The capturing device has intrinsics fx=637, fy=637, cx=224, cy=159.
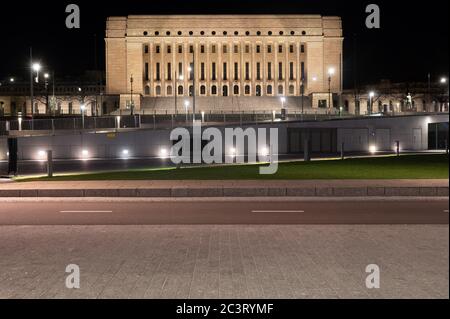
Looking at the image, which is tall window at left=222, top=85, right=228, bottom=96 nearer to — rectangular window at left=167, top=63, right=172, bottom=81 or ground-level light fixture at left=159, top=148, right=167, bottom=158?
rectangular window at left=167, top=63, right=172, bottom=81

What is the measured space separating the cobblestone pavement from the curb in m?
6.78

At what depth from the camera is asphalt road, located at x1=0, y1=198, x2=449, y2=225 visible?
43.5ft

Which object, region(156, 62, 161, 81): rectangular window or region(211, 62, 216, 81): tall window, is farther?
region(211, 62, 216, 81): tall window

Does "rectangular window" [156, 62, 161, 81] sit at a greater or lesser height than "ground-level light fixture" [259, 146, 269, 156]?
greater


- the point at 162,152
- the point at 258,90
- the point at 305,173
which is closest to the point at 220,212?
the point at 305,173

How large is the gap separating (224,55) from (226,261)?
111293mm

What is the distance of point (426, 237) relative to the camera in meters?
9.29

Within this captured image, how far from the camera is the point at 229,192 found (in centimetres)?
1862

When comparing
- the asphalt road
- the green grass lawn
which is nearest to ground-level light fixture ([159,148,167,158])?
the green grass lawn

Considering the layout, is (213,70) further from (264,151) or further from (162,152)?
(162,152)

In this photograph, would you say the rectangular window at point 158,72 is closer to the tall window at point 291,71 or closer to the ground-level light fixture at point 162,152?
the tall window at point 291,71

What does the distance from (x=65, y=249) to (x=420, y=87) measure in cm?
11920

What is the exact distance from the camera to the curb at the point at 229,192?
1819cm

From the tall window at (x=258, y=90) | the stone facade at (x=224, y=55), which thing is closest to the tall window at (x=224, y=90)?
the stone facade at (x=224, y=55)
